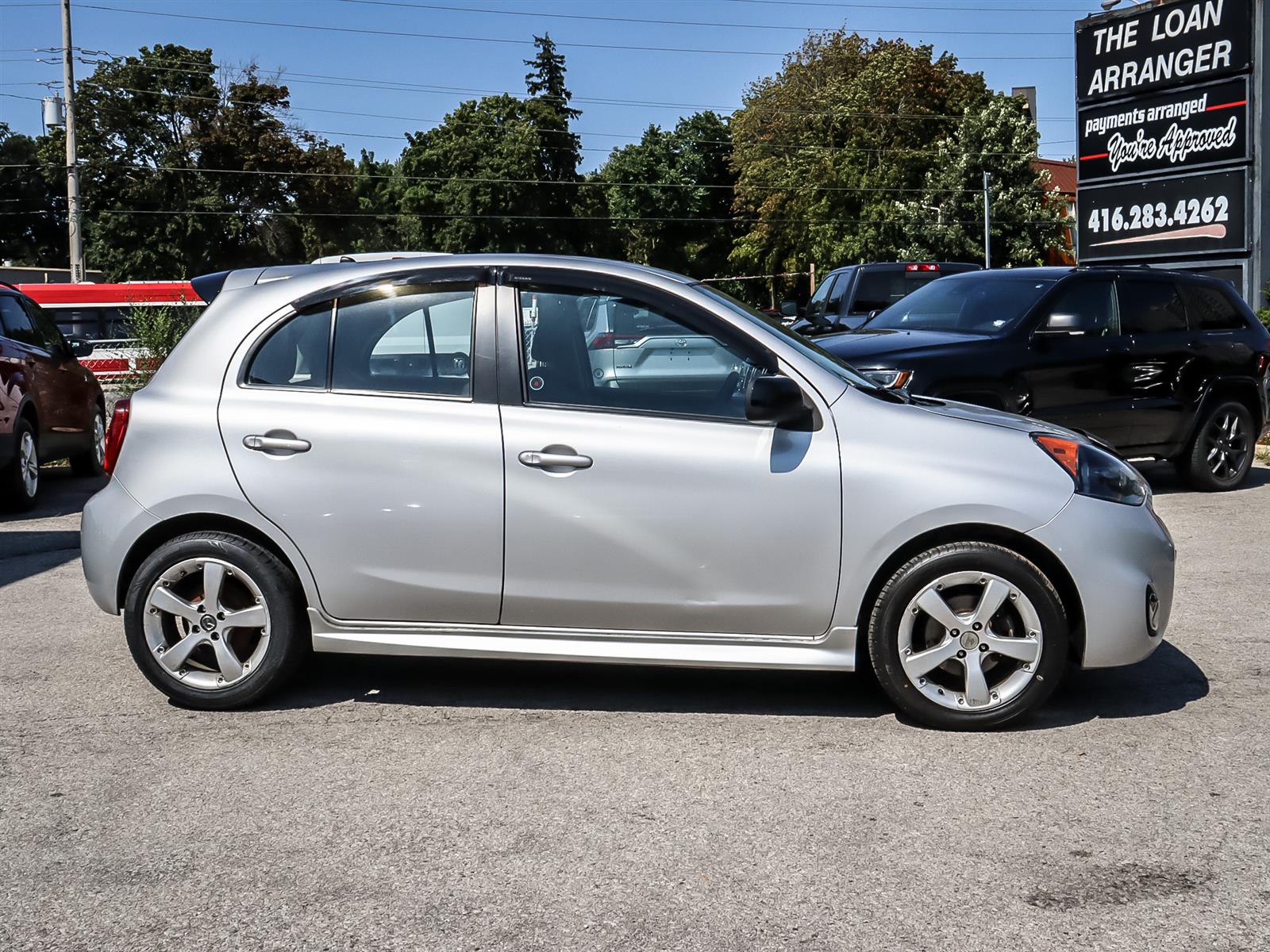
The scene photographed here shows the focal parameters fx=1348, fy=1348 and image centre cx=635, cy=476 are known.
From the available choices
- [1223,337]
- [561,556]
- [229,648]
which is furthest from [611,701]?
[1223,337]

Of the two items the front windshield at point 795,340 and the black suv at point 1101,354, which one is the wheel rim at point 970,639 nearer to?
the front windshield at point 795,340

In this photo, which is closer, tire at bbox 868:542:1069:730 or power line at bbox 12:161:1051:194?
tire at bbox 868:542:1069:730

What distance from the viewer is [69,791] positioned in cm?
430

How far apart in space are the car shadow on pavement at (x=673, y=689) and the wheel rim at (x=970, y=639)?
21 cm

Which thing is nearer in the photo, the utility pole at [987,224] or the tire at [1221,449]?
the tire at [1221,449]

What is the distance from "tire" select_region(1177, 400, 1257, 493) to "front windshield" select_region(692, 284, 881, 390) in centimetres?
669

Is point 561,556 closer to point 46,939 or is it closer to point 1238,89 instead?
point 46,939

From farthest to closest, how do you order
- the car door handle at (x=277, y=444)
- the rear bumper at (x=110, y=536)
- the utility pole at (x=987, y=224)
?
the utility pole at (x=987, y=224) → the rear bumper at (x=110, y=536) → the car door handle at (x=277, y=444)

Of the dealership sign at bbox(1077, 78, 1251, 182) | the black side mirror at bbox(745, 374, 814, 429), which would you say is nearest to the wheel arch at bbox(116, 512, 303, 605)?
the black side mirror at bbox(745, 374, 814, 429)

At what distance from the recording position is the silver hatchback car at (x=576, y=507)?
4.77m

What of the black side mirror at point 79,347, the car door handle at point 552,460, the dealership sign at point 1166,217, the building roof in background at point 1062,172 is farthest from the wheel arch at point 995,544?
the building roof in background at point 1062,172

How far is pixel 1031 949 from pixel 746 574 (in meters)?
1.87

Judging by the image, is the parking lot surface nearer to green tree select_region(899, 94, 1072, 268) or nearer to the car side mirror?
the car side mirror

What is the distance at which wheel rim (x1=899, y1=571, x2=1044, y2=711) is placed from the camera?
4.76 metres
